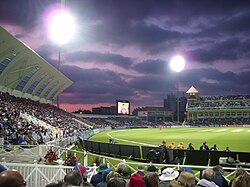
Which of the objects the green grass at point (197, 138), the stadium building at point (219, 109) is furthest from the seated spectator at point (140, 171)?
the stadium building at point (219, 109)

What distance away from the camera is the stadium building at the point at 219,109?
411 ft

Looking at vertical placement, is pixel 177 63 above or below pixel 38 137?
above

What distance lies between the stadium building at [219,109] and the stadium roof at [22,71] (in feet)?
268

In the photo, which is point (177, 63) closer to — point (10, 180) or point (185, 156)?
point (185, 156)

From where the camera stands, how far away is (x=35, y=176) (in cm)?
882

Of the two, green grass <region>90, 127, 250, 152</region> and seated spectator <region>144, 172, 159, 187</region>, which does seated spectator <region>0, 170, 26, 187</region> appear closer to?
seated spectator <region>144, 172, 159, 187</region>

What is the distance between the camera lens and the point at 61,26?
1314 inches

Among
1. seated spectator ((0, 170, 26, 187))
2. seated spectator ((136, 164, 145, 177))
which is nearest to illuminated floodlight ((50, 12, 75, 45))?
seated spectator ((136, 164, 145, 177))

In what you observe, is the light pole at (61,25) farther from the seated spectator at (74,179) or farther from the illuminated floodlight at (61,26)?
the seated spectator at (74,179)

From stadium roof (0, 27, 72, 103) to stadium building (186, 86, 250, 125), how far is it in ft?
268

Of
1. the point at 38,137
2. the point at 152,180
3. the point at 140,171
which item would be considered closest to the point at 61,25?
the point at 38,137

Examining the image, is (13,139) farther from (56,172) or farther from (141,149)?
(56,172)

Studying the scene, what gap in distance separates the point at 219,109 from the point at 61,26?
362 feet

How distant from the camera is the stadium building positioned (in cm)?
12538
